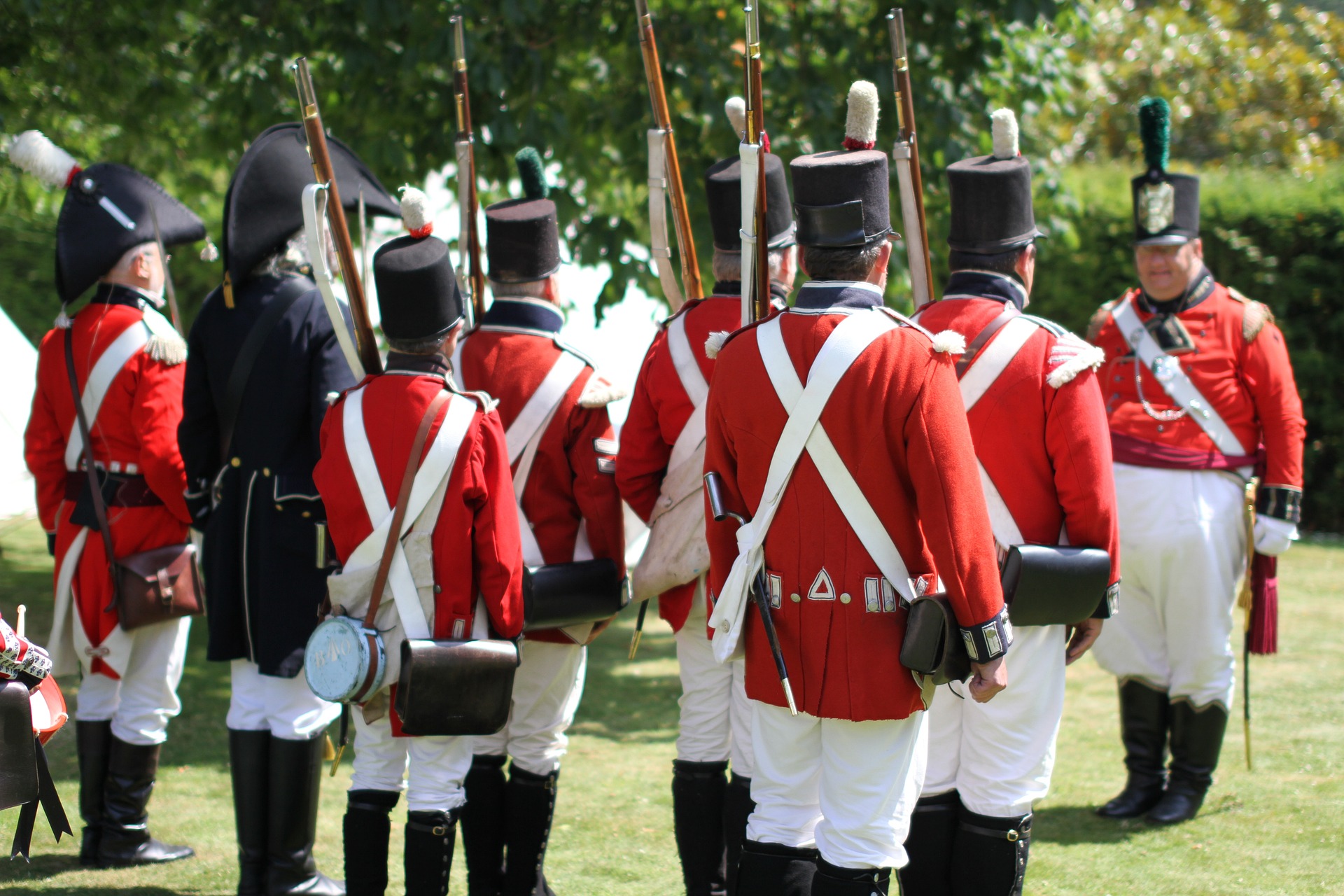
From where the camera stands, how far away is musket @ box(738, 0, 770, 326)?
322 centimetres

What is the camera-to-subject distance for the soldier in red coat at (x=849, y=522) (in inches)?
110

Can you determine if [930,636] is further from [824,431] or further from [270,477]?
[270,477]

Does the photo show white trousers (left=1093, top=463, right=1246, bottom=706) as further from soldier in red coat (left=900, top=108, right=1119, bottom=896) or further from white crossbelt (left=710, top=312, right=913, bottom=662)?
white crossbelt (left=710, top=312, right=913, bottom=662)

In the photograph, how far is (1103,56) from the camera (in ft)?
56.6

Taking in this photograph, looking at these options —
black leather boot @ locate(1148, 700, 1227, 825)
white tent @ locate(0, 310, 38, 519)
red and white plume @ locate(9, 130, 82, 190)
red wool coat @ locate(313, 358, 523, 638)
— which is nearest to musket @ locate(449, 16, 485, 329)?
red wool coat @ locate(313, 358, 523, 638)

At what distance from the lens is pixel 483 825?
3.95 m

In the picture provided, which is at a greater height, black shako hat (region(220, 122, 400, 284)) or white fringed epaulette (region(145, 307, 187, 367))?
black shako hat (region(220, 122, 400, 284))

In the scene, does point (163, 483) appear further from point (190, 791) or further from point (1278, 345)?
point (1278, 345)

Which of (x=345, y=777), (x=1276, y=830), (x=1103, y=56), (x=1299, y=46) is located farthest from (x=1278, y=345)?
(x=1299, y=46)

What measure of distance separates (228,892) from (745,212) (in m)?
2.65

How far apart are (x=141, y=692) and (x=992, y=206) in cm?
311

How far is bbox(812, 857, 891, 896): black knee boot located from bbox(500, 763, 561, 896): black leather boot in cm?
121

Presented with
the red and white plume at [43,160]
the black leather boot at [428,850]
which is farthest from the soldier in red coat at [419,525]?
the red and white plume at [43,160]

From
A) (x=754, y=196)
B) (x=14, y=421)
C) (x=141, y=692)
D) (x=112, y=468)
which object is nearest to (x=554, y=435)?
(x=754, y=196)
